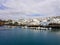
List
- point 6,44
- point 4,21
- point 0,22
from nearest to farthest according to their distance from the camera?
point 6,44 < point 0,22 < point 4,21

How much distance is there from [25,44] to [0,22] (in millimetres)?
22097

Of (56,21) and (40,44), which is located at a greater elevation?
(56,21)

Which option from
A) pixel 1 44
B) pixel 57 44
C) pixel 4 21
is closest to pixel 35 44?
pixel 57 44

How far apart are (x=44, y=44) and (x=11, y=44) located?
1784 mm

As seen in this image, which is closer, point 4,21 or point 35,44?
point 35,44

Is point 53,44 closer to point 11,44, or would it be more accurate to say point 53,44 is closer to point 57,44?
point 57,44

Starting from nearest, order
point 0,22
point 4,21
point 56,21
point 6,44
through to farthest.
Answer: point 6,44
point 56,21
point 0,22
point 4,21

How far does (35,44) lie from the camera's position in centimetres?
643

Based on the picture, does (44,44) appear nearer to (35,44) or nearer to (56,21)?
(35,44)

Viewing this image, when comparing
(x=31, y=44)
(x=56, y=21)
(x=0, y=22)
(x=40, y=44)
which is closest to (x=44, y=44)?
(x=40, y=44)

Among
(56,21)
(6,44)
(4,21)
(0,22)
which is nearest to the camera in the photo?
(6,44)

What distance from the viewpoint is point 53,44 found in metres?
6.44

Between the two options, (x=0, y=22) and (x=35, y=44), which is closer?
(x=35, y=44)

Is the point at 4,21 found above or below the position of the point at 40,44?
above
